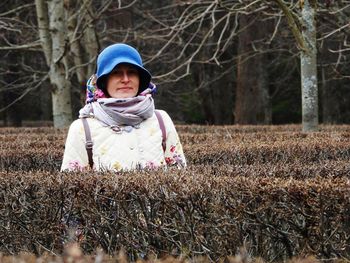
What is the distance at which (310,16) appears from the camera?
845 centimetres

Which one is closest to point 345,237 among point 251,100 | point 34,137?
point 34,137

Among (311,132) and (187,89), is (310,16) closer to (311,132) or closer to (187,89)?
(311,132)

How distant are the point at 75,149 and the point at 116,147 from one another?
28cm

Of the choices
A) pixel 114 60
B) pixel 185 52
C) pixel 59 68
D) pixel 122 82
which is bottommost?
pixel 122 82

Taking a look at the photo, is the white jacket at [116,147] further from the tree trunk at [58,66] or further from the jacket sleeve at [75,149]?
the tree trunk at [58,66]

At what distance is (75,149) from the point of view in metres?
4.57

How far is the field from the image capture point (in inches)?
140

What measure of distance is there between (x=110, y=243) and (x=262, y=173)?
1162 mm

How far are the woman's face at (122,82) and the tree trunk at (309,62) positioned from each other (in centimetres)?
426

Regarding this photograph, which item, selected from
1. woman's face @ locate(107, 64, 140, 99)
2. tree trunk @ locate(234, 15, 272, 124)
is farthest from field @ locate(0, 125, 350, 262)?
tree trunk @ locate(234, 15, 272, 124)

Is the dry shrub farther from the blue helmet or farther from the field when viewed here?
the blue helmet

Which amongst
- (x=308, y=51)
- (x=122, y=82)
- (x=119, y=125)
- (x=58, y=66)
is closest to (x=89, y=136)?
(x=119, y=125)

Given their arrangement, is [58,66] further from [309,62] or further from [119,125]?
[119,125]

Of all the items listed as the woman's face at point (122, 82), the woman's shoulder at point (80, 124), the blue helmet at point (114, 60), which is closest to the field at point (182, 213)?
the woman's shoulder at point (80, 124)
